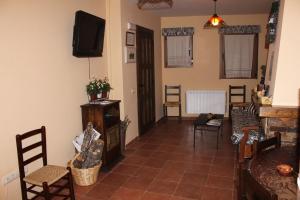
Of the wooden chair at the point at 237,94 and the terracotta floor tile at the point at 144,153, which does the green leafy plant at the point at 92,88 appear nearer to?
the terracotta floor tile at the point at 144,153

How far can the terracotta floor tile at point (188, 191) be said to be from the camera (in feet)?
9.83

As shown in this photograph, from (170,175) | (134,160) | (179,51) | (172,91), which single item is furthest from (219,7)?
(170,175)

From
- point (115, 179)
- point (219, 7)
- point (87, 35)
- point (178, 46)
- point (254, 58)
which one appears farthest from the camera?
point (178, 46)

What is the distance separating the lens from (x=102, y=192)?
311 cm

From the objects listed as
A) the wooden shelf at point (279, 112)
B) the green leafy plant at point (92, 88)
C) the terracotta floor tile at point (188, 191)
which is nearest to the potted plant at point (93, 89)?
the green leafy plant at point (92, 88)

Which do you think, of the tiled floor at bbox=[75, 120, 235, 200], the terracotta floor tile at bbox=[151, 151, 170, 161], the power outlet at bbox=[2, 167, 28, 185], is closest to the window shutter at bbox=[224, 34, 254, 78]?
the tiled floor at bbox=[75, 120, 235, 200]

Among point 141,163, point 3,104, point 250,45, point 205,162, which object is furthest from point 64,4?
point 250,45

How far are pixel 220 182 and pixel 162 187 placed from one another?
719mm

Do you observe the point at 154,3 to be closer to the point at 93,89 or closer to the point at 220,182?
the point at 93,89

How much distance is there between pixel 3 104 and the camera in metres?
2.51

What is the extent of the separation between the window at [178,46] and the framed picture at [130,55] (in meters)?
1.95

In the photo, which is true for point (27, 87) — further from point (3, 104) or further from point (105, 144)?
point (105, 144)

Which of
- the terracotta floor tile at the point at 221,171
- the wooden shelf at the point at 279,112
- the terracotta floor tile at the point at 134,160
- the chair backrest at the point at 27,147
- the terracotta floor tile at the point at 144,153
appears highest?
the wooden shelf at the point at 279,112

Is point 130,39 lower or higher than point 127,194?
higher
